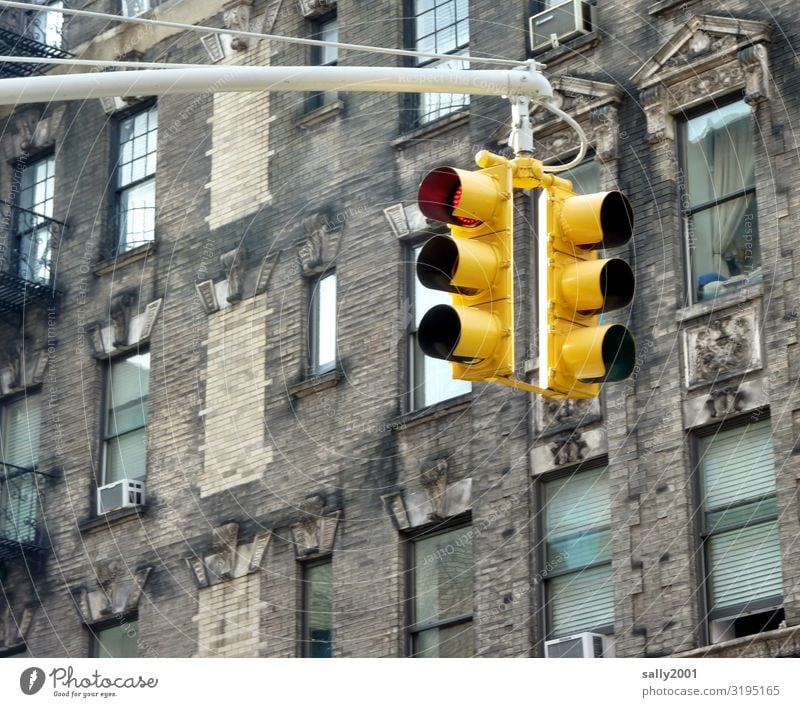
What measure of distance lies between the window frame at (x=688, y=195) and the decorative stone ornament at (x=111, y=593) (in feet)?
32.3

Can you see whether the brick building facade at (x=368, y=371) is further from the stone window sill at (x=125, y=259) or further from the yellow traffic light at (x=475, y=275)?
the yellow traffic light at (x=475, y=275)

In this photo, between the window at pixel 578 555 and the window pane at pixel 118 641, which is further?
the window pane at pixel 118 641

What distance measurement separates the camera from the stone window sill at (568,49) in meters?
26.7

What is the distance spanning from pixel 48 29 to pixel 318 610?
1297cm

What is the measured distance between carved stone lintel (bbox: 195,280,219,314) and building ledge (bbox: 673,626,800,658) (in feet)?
35.1

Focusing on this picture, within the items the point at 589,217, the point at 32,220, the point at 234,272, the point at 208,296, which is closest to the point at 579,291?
the point at 589,217

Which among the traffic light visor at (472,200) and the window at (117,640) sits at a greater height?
the window at (117,640)

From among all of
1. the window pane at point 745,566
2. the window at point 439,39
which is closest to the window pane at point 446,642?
the window pane at point 745,566

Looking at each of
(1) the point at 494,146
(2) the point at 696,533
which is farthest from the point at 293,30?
(2) the point at 696,533

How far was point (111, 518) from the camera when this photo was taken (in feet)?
104

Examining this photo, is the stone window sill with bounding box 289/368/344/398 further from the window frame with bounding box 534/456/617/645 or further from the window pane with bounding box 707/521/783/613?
the window pane with bounding box 707/521/783/613

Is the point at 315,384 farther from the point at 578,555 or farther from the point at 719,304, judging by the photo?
the point at 719,304

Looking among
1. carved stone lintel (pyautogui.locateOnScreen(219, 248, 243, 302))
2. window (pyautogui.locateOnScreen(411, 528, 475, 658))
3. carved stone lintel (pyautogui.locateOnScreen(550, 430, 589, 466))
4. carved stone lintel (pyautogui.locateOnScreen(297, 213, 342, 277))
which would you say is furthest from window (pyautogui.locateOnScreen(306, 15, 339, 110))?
carved stone lintel (pyautogui.locateOnScreen(550, 430, 589, 466))

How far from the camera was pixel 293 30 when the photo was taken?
31.4 meters
